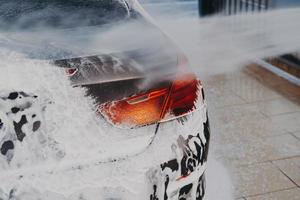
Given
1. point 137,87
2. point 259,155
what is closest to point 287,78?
point 259,155

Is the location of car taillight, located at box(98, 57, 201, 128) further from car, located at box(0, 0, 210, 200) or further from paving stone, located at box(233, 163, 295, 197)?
paving stone, located at box(233, 163, 295, 197)

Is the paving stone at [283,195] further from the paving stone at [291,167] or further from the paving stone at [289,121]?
the paving stone at [289,121]

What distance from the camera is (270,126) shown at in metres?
4.20

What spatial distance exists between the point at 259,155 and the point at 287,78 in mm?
2173

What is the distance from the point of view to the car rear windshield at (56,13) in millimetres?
2209

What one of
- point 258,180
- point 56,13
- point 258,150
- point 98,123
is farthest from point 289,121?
point 98,123

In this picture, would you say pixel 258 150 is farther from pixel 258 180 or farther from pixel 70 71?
pixel 70 71

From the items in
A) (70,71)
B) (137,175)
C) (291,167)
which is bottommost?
(291,167)

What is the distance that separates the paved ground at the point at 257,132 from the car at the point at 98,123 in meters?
1.29

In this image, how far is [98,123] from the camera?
182 cm

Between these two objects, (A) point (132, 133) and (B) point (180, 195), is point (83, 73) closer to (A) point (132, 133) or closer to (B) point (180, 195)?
(A) point (132, 133)

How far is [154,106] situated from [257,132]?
7.80 ft

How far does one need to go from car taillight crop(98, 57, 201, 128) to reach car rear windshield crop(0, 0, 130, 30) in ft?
1.63

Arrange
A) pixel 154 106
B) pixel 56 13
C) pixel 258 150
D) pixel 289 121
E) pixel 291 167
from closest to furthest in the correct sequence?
pixel 154 106 → pixel 56 13 → pixel 291 167 → pixel 258 150 → pixel 289 121
